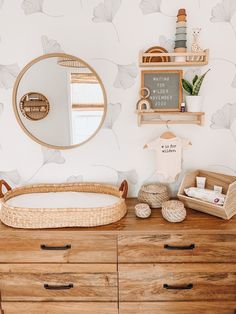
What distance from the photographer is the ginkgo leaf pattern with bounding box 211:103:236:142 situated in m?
1.74

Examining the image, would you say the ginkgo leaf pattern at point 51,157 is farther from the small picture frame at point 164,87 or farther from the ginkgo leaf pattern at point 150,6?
the ginkgo leaf pattern at point 150,6

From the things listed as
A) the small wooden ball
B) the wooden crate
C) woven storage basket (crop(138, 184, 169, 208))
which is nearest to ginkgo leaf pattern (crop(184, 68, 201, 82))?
the wooden crate

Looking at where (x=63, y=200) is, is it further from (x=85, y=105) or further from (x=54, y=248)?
(x=85, y=105)

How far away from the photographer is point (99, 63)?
5.55ft

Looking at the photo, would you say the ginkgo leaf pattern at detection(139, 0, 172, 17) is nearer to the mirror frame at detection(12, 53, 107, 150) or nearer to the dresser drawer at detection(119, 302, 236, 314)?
the mirror frame at detection(12, 53, 107, 150)

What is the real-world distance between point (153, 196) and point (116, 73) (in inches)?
30.3

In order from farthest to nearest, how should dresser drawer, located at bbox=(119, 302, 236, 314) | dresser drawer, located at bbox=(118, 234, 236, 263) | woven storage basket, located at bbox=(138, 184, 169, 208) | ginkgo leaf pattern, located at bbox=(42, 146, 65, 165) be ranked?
1. ginkgo leaf pattern, located at bbox=(42, 146, 65, 165)
2. woven storage basket, located at bbox=(138, 184, 169, 208)
3. dresser drawer, located at bbox=(119, 302, 236, 314)
4. dresser drawer, located at bbox=(118, 234, 236, 263)

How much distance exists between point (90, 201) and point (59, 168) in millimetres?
360

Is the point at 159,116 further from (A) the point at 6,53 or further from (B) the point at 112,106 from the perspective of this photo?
(A) the point at 6,53

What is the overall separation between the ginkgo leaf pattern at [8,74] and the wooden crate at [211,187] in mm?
1204

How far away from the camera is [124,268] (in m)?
1.49

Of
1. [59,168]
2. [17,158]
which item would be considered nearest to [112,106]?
[59,168]

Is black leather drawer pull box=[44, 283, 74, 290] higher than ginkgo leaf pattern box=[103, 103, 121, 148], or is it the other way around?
ginkgo leaf pattern box=[103, 103, 121, 148]

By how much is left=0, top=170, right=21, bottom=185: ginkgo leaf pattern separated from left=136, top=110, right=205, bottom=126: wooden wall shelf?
0.87m
